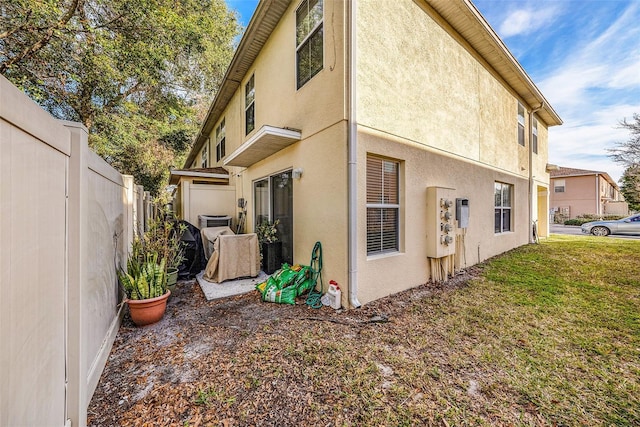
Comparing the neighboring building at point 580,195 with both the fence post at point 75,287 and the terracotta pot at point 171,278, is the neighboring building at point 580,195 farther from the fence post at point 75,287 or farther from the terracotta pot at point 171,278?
the fence post at point 75,287

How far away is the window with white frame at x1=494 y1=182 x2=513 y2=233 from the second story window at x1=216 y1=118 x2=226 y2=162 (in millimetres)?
10096

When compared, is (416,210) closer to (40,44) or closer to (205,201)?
(205,201)

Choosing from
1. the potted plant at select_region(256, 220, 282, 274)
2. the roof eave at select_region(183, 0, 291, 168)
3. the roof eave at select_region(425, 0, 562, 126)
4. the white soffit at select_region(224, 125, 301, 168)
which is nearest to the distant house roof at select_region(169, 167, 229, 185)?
the roof eave at select_region(183, 0, 291, 168)

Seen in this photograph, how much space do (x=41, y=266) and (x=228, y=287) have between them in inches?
147

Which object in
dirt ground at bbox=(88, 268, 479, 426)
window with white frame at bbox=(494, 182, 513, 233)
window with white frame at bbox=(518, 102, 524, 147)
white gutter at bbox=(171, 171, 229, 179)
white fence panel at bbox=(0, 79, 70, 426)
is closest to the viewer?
white fence panel at bbox=(0, 79, 70, 426)

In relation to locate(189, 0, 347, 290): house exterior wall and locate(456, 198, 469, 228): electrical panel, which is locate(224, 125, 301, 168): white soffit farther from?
locate(456, 198, 469, 228): electrical panel

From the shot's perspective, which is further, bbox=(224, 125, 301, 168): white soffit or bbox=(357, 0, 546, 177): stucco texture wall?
bbox=(224, 125, 301, 168): white soffit

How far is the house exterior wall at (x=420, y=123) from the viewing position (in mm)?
4043

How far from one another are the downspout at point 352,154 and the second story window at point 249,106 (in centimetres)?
403

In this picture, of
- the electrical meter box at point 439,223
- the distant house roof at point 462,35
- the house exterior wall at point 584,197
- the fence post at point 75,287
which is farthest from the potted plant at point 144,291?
the house exterior wall at point 584,197

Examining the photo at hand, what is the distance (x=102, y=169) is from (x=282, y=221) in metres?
3.44

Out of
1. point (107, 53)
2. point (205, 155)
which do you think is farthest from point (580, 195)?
point (107, 53)

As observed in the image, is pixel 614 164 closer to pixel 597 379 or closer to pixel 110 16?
pixel 597 379

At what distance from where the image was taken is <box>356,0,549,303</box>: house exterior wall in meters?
4.04
